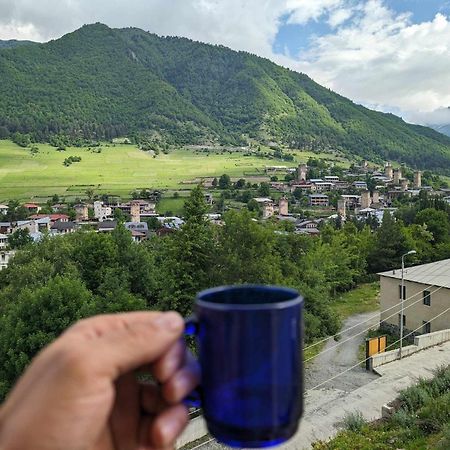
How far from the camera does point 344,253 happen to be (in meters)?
33.4

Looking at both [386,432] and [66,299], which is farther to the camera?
[66,299]

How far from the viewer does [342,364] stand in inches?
731

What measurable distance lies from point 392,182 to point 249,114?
92.8 meters

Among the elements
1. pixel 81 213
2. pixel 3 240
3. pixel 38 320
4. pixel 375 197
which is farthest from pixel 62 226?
pixel 375 197

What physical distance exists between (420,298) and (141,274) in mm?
13339

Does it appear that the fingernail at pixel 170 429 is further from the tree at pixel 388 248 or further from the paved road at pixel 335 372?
the tree at pixel 388 248

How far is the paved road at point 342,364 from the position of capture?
52.5ft

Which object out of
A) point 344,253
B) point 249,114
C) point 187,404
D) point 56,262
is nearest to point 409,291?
A: point 344,253

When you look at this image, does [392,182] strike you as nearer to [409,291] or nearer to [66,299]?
[409,291]

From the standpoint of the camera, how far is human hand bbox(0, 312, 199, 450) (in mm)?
1372

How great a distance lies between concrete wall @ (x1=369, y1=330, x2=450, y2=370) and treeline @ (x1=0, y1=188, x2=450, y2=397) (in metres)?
2.77

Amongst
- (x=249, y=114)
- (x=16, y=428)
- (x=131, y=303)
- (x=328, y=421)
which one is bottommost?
(x=328, y=421)

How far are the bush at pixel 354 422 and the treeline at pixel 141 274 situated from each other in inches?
263

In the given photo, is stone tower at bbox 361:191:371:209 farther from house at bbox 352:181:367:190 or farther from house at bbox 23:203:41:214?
house at bbox 23:203:41:214
